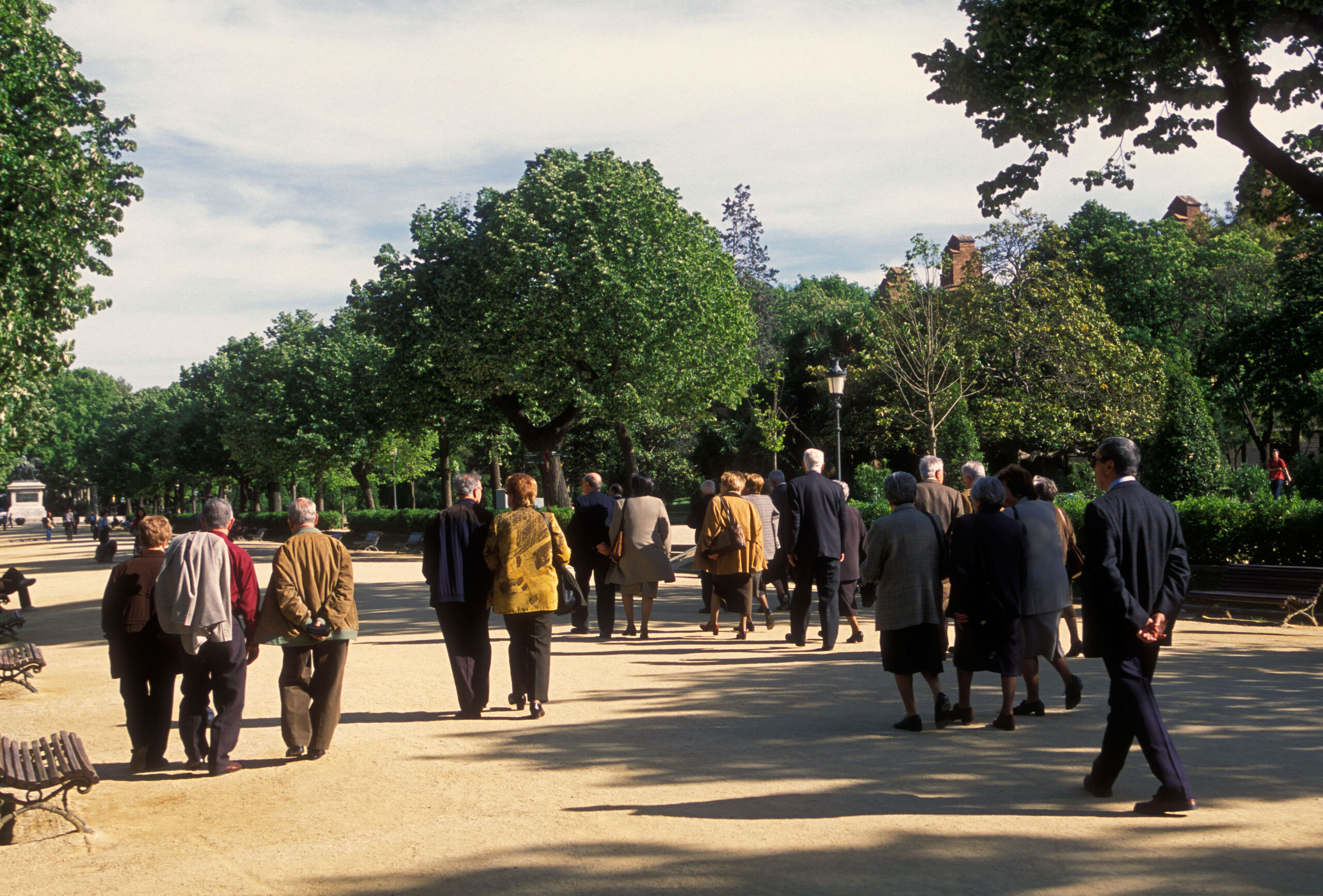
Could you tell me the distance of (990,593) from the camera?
718 centimetres

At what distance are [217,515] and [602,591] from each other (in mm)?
6326

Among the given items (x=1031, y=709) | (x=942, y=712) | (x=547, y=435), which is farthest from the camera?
(x=547, y=435)

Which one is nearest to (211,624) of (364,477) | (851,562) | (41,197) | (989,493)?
(989,493)

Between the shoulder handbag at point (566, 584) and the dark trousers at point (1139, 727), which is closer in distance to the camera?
the dark trousers at point (1139, 727)

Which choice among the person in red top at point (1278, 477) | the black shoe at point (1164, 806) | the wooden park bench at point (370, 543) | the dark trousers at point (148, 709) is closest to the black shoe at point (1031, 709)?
the black shoe at point (1164, 806)

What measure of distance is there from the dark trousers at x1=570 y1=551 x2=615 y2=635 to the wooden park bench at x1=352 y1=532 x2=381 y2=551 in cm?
2544

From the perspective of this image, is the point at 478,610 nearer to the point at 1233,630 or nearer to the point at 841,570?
the point at 841,570

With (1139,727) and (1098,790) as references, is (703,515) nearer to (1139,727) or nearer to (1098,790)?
(1098,790)

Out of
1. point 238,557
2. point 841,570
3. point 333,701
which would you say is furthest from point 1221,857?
point 841,570

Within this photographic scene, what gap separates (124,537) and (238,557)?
65.2 metres

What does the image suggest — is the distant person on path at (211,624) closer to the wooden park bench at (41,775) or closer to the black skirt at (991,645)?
the wooden park bench at (41,775)

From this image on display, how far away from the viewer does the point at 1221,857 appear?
4.62 meters

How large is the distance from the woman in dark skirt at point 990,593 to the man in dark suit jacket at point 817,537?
3.53m

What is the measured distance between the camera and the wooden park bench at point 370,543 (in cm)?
3725
